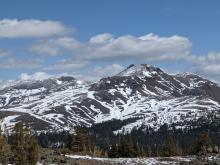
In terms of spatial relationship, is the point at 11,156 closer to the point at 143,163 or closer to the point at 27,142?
the point at 27,142

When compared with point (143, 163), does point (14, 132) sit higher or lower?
higher

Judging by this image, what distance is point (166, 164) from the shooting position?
72125 mm

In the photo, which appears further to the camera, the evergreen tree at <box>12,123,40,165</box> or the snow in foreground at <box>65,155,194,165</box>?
the snow in foreground at <box>65,155,194,165</box>

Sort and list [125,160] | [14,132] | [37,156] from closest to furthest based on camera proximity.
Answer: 1. [37,156]
2. [14,132]
3. [125,160]

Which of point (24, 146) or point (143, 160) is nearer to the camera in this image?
point (24, 146)

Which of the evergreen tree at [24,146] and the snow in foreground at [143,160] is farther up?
the evergreen tree at [24,146]

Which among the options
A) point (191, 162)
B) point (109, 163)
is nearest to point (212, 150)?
point (191, 162)

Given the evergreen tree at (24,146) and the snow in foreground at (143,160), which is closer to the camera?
the evergreen tree at (24,146)

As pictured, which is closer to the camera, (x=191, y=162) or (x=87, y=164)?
(x=87, y=164)

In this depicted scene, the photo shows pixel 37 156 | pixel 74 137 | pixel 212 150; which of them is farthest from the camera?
pixel 74 137

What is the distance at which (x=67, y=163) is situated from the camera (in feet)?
209

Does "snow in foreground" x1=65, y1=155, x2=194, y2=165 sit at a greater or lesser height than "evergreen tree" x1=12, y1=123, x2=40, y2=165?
lesser

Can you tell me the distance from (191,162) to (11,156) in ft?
84.1

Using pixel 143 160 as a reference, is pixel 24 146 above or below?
above
